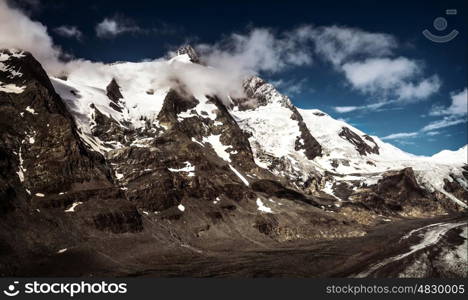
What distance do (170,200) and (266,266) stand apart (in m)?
72.2

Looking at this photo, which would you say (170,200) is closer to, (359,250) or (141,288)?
(359,250)

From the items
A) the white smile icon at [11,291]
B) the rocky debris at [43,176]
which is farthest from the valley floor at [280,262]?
the white smile icon at [11,291]

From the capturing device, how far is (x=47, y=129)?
173 m

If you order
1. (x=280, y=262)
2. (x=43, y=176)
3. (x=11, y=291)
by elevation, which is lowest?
(x=11, y=291)

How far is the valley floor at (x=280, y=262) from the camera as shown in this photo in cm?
11306

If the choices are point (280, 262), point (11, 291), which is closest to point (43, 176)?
point (280, 262)

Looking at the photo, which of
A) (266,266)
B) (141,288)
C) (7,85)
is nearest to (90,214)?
(266,266)

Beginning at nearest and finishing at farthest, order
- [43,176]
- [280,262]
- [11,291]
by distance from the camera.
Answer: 1. [11,291]
2. [280,262]
3. [43,176]

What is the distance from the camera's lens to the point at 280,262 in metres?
132

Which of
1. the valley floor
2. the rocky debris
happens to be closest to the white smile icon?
the valley floor

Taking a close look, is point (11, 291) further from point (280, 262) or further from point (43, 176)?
point (43, 176)

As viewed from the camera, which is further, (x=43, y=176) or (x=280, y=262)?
(x=43, y=176)

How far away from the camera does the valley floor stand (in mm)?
113062

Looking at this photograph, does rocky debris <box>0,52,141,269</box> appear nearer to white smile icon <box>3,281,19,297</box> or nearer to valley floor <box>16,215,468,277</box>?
valley floor <box>16,215,468,277</box>
